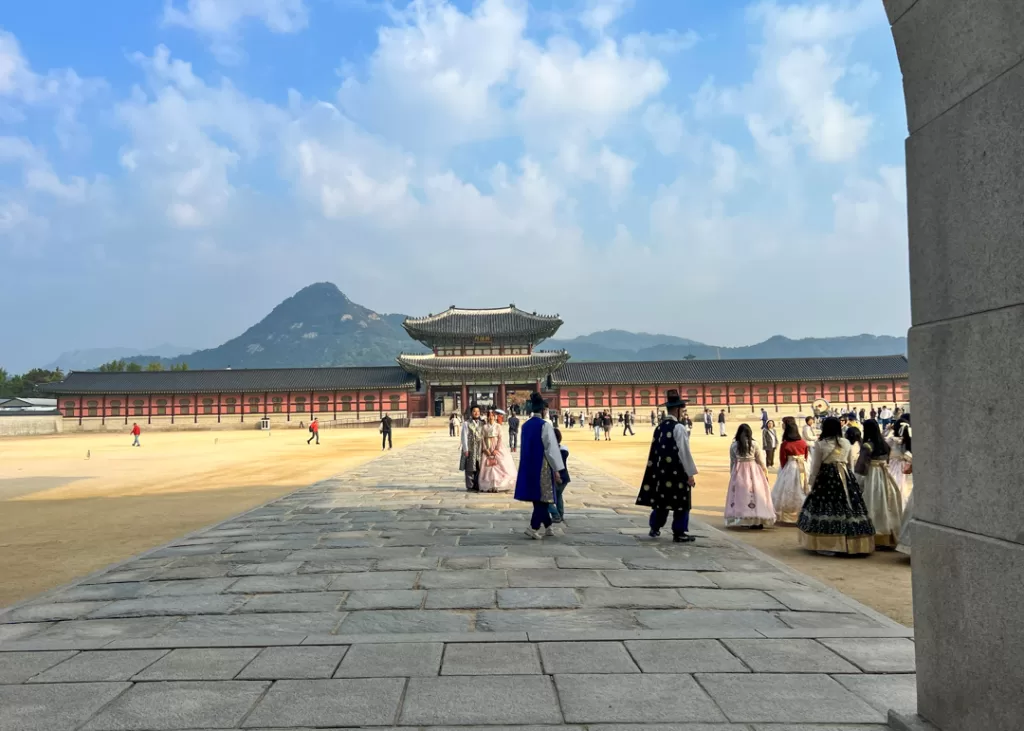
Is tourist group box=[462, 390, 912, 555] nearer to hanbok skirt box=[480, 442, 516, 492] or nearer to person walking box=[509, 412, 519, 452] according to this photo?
hanbok skirt box=[480, 442, 516, 492]

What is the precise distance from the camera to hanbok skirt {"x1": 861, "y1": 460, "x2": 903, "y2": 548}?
668 cm

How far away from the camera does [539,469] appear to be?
7.16m

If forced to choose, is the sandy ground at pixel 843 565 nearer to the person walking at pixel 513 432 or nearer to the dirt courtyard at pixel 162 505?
the dirt courtyard at pixel 162 505

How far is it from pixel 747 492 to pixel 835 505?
1.52 m

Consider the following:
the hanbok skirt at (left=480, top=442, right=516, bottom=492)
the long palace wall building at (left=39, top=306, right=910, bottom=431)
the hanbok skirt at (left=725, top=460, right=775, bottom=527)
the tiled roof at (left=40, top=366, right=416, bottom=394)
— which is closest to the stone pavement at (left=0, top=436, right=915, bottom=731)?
the hanbok skirt at (left=725, top=460, right=775, bottom=527)

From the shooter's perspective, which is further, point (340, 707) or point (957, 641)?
point (340, 707)

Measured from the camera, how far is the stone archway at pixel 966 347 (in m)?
2.21

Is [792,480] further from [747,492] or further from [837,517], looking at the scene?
[837,517]

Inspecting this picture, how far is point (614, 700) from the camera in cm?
292

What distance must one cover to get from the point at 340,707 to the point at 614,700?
3.96ft

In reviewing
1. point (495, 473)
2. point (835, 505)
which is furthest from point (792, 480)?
point (495, 473)

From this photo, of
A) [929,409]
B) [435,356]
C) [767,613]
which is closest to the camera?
[929,409]

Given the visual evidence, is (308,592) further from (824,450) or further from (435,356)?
(435,356)

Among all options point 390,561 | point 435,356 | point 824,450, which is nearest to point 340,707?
point 390,561
